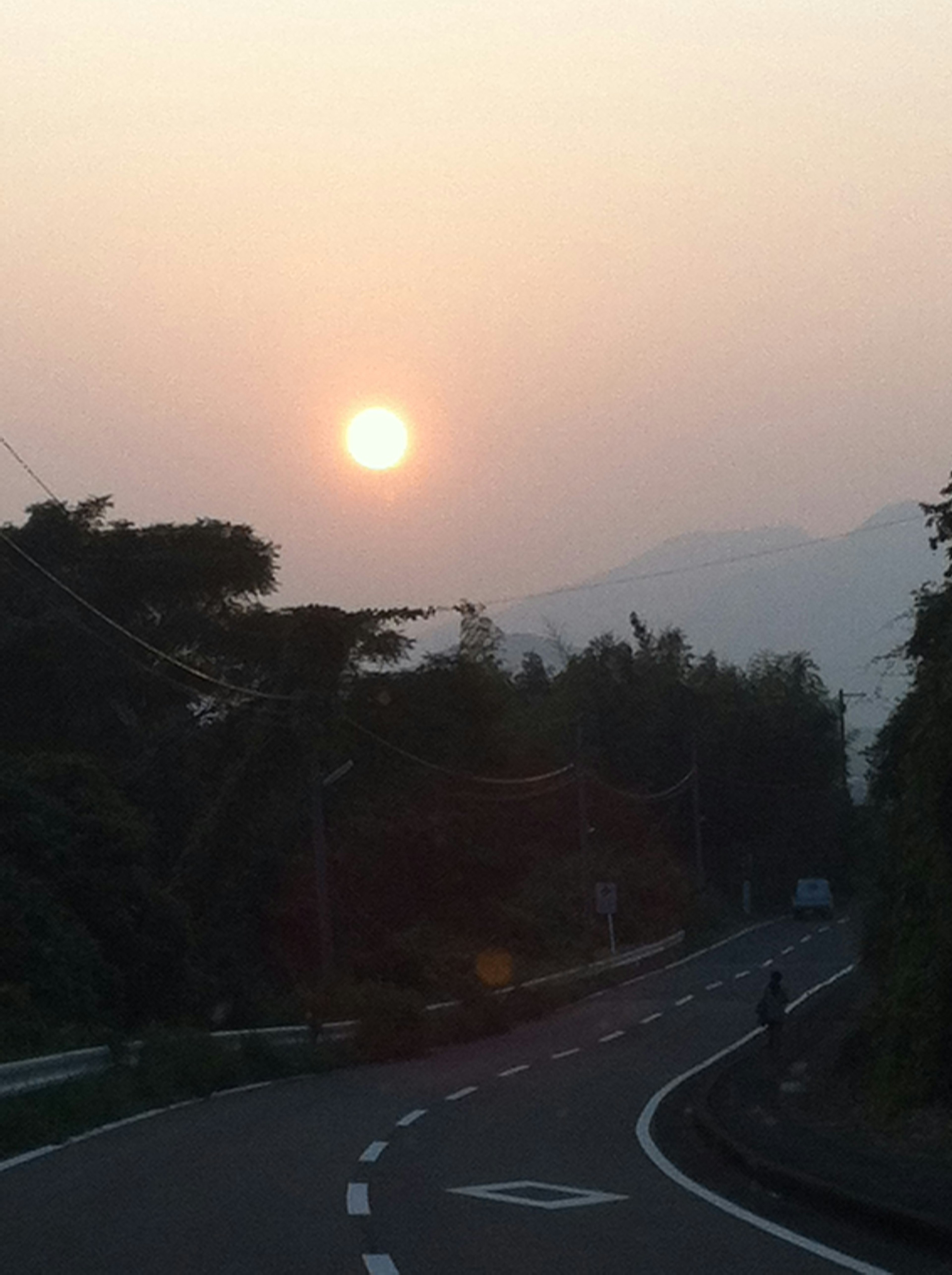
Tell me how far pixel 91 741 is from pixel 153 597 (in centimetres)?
577

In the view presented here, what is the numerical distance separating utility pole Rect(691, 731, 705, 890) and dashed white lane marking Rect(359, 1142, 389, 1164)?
64.1m

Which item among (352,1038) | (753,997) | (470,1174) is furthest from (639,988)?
(470,1174)

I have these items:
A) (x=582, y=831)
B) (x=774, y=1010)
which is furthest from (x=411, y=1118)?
(x=582, y=831)

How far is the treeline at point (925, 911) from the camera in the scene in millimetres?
20469

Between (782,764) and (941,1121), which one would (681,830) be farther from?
(941,1121)

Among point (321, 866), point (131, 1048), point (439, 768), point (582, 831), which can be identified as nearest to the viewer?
point (131, 1048)

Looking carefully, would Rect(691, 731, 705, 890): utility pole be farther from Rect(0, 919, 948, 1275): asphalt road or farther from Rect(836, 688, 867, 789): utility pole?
Rect(0, 919, 948, 1275): asphalt road

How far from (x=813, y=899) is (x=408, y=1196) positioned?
73354 mm

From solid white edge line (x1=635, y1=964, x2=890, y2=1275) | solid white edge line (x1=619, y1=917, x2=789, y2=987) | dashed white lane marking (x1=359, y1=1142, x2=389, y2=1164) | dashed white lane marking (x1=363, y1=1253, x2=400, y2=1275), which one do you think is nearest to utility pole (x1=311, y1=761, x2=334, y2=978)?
solid white edge line (x1=635, y1=964, x2=890, y2=1275)

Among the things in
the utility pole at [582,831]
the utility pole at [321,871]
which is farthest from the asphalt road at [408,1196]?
the utility pole at [582,831]

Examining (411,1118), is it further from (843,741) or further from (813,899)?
(843,741)

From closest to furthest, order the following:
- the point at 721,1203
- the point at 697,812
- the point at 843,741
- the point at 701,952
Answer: the point at 721,1203 → the point at 701,952 → the point at 697,812 → the point at 843,741

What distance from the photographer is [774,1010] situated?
30.5 m

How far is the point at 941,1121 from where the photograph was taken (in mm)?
19016
